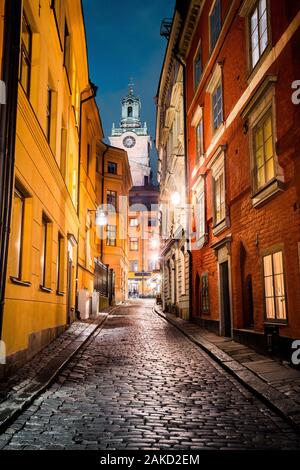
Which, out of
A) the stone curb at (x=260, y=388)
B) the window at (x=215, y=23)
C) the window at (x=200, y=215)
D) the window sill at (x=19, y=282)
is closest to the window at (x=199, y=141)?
the window at (x=200, y=215)

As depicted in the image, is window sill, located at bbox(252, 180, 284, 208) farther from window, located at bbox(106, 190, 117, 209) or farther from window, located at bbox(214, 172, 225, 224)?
window, located at bbox(106, 190, 117, 209)

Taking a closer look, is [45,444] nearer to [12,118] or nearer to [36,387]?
[36,387]

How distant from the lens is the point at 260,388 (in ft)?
22.9

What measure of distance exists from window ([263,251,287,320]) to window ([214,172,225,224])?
4.03 meters

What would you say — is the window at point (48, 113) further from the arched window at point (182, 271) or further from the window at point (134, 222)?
the window at point (134, 222)

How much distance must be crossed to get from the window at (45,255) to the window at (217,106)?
6897 mm

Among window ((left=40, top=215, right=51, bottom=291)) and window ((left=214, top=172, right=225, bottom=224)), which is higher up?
window ((left=214, top=172, right=225, bottom=224))

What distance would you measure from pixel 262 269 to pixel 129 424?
6.24m

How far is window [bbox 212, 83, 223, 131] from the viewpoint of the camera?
15.0 meters

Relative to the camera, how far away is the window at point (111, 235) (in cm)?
4184

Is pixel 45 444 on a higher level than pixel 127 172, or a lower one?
lower

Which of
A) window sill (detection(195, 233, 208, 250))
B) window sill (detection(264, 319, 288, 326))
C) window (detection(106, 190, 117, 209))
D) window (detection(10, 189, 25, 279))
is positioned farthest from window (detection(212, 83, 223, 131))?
window (detection(106, 190, 117, 209))

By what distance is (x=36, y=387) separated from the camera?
6.88 m
